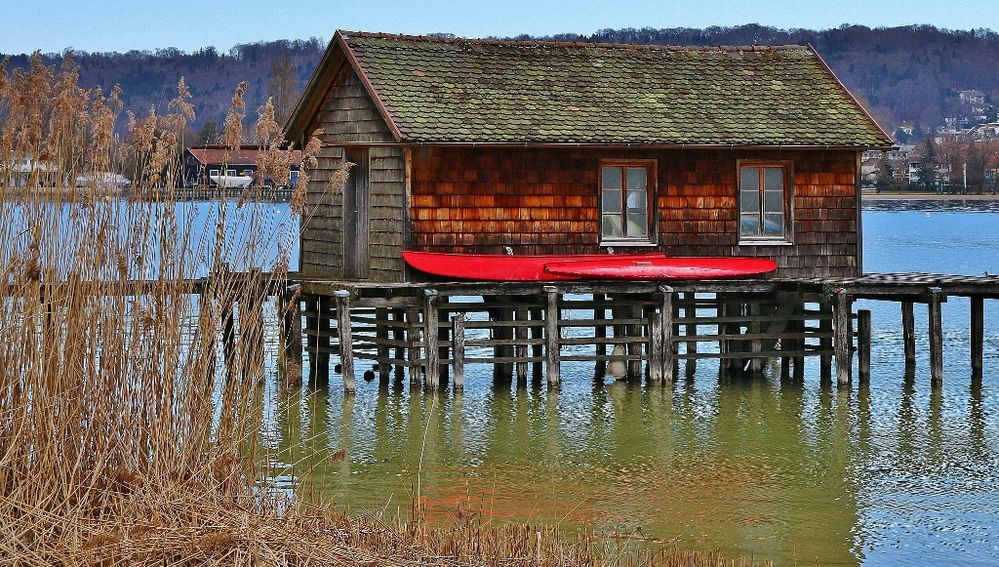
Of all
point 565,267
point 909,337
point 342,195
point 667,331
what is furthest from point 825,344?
point 342,195

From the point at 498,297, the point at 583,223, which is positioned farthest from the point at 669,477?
the point at 498,297

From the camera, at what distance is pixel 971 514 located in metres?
14.4

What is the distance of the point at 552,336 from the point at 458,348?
1371mm

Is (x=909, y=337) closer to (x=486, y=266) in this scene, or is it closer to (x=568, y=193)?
(x=568, y=193)

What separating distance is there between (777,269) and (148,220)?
1508cm

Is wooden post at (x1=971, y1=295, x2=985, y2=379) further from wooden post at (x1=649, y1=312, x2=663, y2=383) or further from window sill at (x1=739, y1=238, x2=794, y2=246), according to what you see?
wooden post at (x1=649, y1=312, x2=663, y2=383)

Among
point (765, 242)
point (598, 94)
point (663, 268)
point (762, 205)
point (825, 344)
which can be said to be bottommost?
point (825, 344)

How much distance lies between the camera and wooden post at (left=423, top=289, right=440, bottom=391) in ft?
68.7

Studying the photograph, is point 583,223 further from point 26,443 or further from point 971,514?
point 26,443

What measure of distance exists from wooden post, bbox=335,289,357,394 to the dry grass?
1087cm

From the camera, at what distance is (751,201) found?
2333 cm

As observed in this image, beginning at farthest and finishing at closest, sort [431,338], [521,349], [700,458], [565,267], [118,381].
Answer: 1. [521,349]
2. [565,267]
3. [431,338]
4. [700,458]
5. [118,381]

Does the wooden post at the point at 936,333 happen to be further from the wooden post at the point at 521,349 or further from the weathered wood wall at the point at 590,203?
the wooden post at the point at 521,349

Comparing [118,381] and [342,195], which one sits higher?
[342,195]
